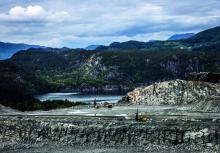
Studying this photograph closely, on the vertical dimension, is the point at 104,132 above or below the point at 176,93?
below

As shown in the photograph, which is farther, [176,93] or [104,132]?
[176,93]

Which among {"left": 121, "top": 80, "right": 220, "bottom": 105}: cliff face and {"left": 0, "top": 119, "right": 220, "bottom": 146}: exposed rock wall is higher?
{"left": 121, "top": 80, "right": 220, "bottom": 105}: cliff face

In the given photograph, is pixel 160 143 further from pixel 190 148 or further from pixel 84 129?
pixel 84 129

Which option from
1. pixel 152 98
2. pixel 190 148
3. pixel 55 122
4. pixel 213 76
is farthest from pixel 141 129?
pixel 213 76

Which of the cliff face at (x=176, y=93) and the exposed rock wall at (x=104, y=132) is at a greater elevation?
the cliff face at (x=176, y=93)

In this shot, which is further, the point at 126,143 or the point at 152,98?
the point at 152,98
